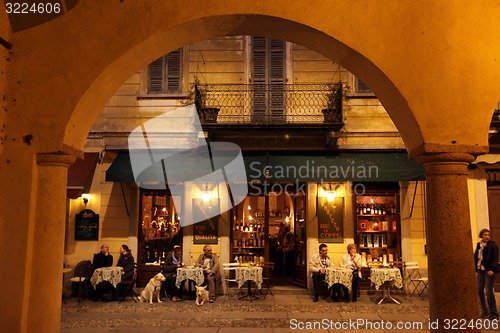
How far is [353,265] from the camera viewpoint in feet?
32.9

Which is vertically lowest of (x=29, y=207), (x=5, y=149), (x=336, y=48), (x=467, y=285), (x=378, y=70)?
(x=467, y=285)

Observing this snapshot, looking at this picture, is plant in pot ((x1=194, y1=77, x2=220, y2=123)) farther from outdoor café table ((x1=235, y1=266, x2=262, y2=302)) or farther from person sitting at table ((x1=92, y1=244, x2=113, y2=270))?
person sitting at table ((x1=92, y1=244, x2=113, y2=270))

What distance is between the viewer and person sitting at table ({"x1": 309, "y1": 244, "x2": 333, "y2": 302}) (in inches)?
395

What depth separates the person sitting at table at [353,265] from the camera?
9930 mm

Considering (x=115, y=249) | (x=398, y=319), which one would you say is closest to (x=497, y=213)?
(x=398, y=319)

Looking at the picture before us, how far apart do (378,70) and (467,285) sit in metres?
2.25

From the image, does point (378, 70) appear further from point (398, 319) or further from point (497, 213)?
point (497, 213)

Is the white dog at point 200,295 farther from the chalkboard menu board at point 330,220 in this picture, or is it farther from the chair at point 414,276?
the chair at point 414,276

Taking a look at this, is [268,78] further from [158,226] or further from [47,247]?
[47,247]

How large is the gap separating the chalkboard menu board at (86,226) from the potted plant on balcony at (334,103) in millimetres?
6214

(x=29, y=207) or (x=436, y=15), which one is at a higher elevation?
(x=436, y=15)

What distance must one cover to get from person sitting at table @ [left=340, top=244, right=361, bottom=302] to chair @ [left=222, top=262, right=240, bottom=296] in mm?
2498

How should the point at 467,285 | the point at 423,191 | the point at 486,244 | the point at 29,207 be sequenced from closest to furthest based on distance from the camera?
the point at 467,285 → the point at 29,207 → the point at 486,244 → the point at 423,191

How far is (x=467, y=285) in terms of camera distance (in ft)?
13.9
